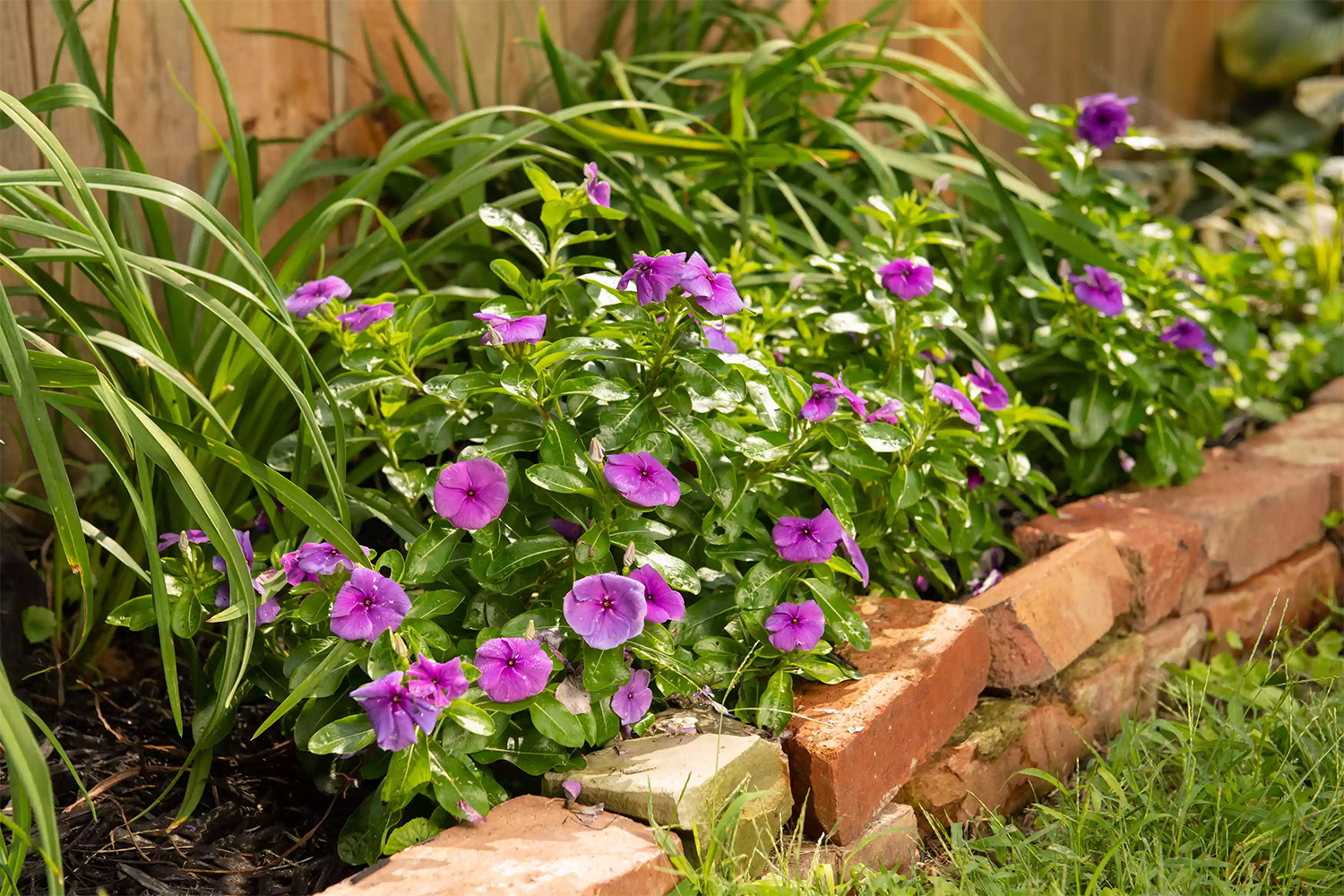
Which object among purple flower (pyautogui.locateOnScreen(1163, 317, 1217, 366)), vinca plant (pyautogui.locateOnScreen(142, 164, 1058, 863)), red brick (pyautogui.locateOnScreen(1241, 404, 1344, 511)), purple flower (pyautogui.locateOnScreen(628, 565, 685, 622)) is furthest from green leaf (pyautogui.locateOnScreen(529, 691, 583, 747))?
red brick (pyautogui.locateOnScreen(1241, 404, 1344, 511))

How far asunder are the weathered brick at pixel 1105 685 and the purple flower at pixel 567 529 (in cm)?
88

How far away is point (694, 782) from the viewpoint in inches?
46.9

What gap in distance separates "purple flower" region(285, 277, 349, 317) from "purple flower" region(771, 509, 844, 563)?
626 mm

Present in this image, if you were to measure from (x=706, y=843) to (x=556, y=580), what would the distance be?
1.10ft

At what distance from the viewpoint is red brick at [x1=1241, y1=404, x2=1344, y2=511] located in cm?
239

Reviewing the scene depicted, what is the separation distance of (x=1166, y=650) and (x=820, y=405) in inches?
40.7

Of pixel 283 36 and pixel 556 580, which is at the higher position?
pixel 283 36

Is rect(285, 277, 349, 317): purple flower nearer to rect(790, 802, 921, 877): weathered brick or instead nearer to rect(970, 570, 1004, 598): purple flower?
rect(790, 802, 921, 877): weathered brick

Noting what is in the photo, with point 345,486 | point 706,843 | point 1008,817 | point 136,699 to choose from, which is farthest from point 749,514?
point 136,699

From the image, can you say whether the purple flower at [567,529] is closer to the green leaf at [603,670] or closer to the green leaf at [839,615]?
the green leaf at [603,670]

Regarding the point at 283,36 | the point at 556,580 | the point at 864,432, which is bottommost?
the point at 556,580

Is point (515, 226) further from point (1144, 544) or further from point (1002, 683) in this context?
point (1144, 544)

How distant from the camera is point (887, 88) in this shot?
10.0 ft

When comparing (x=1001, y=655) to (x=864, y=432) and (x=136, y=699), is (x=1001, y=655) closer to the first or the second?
(x=864, y=432)
